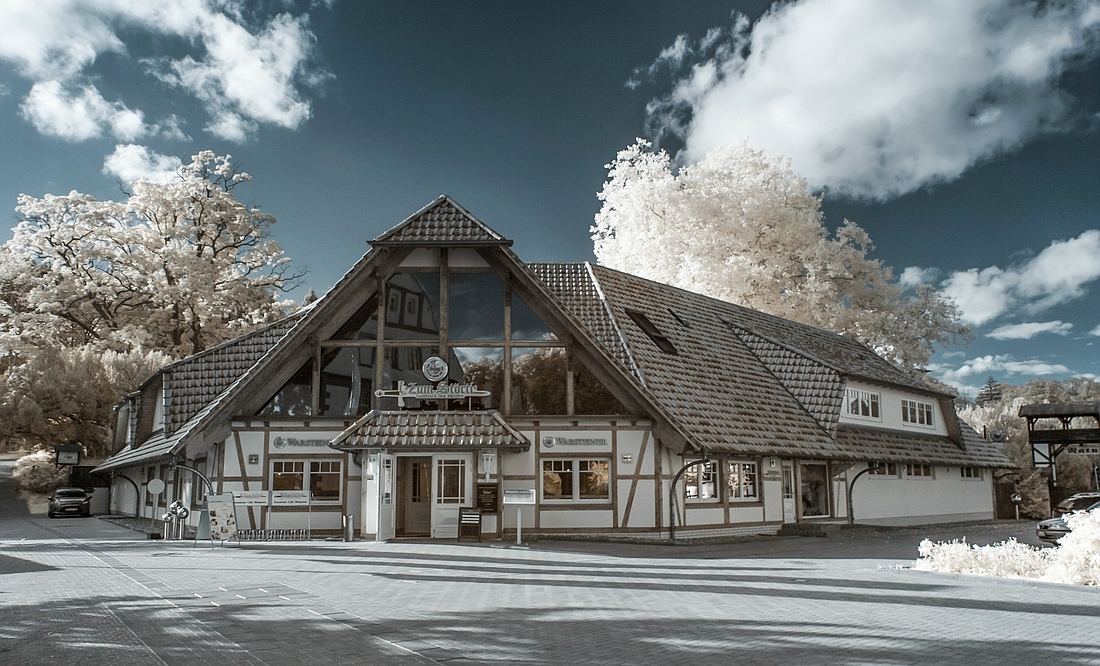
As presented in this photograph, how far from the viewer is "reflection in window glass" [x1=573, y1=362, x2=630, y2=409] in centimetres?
2117

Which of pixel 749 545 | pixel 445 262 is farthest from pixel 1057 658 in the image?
pixel 445 262

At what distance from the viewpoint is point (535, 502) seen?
67.3ft

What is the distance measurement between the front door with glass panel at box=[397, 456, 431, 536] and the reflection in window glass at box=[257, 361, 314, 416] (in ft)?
8.97

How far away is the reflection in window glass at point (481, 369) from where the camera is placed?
70.3 ft

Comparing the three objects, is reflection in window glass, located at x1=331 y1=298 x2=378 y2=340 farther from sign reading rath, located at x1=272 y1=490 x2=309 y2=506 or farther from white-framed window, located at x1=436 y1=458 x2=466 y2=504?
white-framed window, located at x1=436 y1=458 x2=466 y2=504

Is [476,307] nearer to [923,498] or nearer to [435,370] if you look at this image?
[435,370]

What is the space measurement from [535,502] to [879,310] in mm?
26844

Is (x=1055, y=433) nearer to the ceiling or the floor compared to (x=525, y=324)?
nearer to the floor

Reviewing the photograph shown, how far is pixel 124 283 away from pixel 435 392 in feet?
82.1

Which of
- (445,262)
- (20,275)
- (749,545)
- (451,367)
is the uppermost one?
(20,275)

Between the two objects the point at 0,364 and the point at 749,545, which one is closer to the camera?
the point at 749,545

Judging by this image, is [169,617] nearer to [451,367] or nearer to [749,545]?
[451,367]

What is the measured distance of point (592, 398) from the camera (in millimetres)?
21297

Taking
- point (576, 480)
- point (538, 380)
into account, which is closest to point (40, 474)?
point (538, 380)
